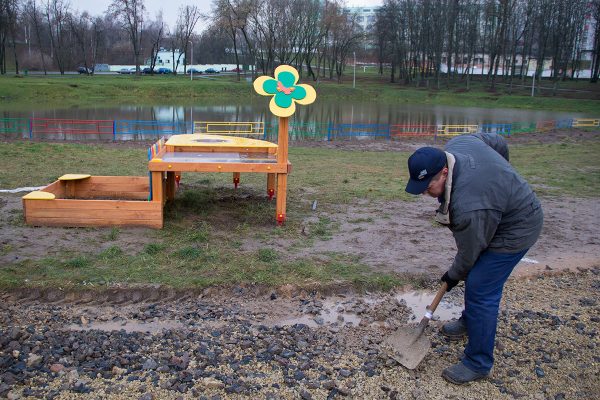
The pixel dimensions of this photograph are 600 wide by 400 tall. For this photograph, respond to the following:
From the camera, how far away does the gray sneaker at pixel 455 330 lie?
192 inches

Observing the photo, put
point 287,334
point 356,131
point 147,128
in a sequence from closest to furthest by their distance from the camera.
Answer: point 287,334 < point 147,128 < point 356,131

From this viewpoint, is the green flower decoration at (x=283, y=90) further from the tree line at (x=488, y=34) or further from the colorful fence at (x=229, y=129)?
the tree line at (x=488, y=34)

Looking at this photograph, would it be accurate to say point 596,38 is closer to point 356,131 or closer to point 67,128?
point 356,131

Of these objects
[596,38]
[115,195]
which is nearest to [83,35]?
[596,38]

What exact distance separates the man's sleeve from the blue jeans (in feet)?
0.46

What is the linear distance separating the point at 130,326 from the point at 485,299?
3.16 m

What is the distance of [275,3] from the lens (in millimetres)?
72250

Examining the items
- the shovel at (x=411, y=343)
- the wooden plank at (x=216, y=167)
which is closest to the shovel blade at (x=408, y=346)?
the shovel at (x=411, y=343)

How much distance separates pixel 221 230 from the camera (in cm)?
774

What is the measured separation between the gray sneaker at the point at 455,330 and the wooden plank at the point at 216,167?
3.81 meters

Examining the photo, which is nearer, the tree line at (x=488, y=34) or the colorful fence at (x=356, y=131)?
the colorful fence at (x=356, y=131)

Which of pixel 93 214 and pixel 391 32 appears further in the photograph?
pixel 391 32

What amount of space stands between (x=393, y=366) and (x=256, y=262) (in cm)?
256

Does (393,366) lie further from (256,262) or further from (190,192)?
(190,192)
